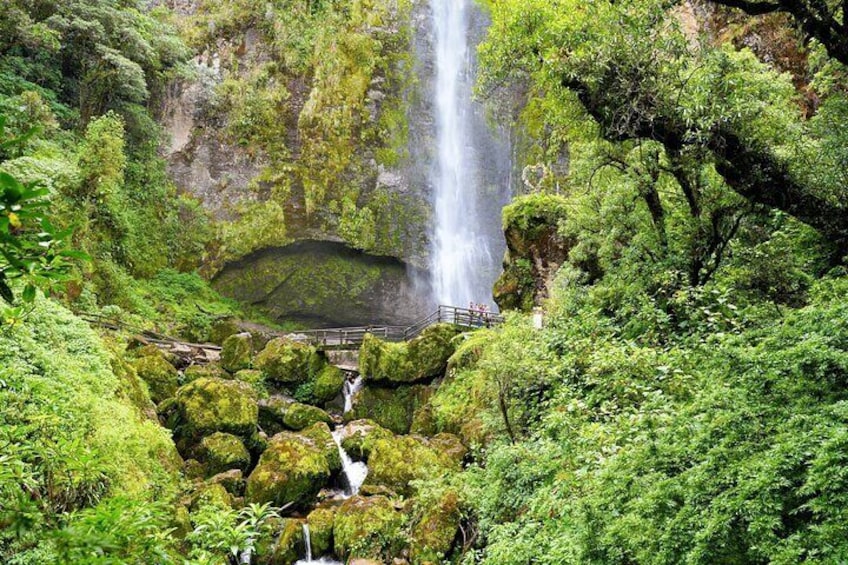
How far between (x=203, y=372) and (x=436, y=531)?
27.5ft

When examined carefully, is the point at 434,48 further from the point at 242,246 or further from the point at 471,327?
the point at 471,327

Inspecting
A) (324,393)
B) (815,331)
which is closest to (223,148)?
(324,393)

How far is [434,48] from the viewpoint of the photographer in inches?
1030

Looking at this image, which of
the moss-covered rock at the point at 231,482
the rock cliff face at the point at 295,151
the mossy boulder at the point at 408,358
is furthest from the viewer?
the rock cliff face at the point at 295,151

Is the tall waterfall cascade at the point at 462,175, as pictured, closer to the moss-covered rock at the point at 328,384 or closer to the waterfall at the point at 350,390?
the waterfall at the point at 350,390

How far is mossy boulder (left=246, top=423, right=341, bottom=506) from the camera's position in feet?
→ 30.3

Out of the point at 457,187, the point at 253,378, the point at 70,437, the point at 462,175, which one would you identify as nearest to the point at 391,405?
the point at 253,378

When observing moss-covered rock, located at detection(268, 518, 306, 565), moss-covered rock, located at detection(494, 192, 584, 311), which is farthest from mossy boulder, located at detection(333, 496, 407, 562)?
moss-covered rock, located at detection(494, 192, 584, 311)

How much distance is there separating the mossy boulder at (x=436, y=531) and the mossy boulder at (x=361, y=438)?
3409 millimetres

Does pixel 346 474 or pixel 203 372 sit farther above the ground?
pixel 203 372

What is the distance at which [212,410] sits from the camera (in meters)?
11.0

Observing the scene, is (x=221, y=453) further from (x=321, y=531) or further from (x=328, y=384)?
(x=328, y=384)

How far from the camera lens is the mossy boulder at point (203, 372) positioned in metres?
12.9

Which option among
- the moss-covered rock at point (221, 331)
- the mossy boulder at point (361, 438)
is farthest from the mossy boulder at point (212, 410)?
the moss-covered rock at point (221, 331)
